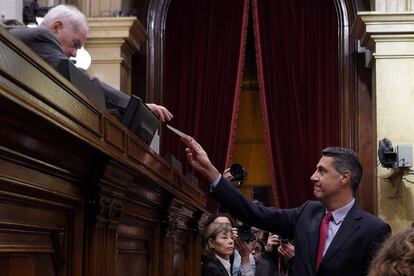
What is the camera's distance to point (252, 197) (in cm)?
900

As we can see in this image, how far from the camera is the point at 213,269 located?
436 cm

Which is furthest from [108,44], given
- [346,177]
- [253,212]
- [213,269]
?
[346,177]

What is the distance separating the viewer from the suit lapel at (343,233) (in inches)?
117

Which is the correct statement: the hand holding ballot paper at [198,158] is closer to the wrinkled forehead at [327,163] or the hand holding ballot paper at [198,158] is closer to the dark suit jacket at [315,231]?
the dark suit jacket at [315,231]

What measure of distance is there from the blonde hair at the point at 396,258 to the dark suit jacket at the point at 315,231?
1.61 meters

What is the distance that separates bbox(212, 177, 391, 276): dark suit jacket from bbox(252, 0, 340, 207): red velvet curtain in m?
4.71

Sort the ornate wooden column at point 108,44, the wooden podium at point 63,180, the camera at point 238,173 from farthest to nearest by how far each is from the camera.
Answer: the ornate wooden column at point 108,44 → the camera at point 238,173 → the wooden podium at point 63,180

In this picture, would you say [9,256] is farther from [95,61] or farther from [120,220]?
[95,61]

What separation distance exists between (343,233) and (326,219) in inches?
5.8

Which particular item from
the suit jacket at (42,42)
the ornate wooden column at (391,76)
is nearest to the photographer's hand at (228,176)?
the suit jacket at (42,42)

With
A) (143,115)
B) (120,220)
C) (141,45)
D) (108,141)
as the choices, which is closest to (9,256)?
(108,141)

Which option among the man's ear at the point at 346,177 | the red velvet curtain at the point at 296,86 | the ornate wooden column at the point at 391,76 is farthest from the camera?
the red velvet curtain at the point at 296,86

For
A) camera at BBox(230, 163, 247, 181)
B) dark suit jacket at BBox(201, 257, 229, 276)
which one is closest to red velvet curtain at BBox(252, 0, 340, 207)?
camera at BBox(230, 163, 247, 181)

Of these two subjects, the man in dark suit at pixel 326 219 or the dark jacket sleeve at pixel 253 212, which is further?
the dark jacket sleeve at pixel 253 212
